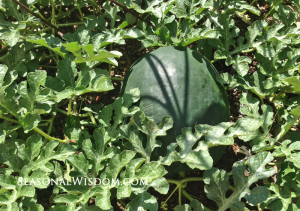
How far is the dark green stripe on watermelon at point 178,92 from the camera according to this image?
2.16 meters

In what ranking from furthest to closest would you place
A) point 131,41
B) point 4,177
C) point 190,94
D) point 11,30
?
point 131,41
point 11,30
point 190,94
point 4,177

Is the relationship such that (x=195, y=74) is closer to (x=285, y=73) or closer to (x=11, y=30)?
(x=285, y=73)

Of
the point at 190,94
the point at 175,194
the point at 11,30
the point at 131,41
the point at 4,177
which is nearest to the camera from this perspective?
the point at 4,177

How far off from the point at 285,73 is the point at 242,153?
772mm

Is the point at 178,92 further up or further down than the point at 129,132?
further up

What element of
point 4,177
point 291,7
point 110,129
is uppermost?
point 291,7

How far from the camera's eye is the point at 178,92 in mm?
2162

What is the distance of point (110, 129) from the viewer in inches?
87.0

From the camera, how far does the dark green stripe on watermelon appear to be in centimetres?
216

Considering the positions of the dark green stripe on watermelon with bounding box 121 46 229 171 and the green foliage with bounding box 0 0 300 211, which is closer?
the green foliage with bounding box 0 0 300 211

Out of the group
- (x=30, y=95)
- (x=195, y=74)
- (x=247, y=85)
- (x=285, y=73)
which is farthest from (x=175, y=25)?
(x=30, y=95)

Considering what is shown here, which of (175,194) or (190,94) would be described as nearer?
(190,94)

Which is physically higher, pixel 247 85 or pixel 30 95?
pixel 30 95

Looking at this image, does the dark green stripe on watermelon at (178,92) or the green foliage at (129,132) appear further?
the dark green stripe on watermelon at (178,92)
